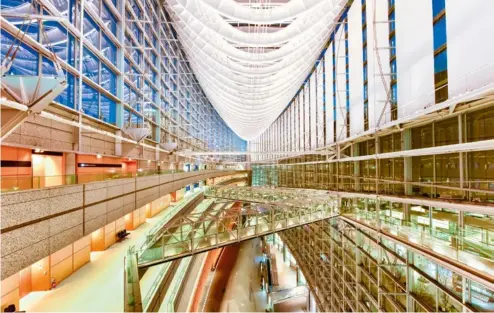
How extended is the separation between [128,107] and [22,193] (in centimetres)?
1054

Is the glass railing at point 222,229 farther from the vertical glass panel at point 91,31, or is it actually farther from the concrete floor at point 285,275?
the concrete floor at point 285,275

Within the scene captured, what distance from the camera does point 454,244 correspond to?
6664 mm

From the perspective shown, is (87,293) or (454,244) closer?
(454,244)

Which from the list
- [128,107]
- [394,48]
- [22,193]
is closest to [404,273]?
[394,48]

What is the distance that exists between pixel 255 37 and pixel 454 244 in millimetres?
12308

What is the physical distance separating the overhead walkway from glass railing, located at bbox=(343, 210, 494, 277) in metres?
4.33

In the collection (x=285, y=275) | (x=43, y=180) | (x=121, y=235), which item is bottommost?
(x=285, y=275)

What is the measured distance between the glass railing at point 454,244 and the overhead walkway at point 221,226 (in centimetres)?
433

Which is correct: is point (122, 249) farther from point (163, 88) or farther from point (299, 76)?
point (299, 76)

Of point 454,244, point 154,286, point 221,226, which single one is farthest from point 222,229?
point 454,244

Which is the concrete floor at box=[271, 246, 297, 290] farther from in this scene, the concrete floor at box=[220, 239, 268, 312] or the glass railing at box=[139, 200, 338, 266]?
the glass railing at box=[139, 200, 338, 266]

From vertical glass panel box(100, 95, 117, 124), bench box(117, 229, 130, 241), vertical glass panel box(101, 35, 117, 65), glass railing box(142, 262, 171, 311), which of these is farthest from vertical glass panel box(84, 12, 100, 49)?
glass railing box(142, 262, 171, 311)

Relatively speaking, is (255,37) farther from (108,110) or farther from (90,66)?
(108,110)

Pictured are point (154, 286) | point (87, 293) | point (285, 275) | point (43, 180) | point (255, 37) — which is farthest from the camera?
point (285, 275)
